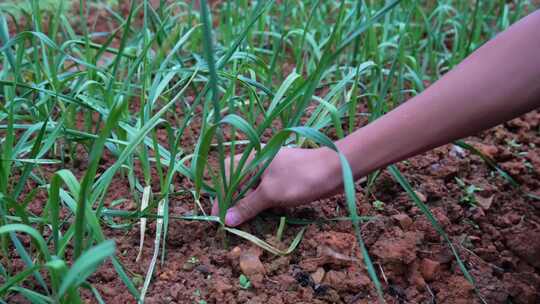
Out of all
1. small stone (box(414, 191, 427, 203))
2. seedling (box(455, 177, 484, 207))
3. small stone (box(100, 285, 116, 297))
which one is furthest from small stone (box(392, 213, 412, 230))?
small stone (box(100, 285, 116, 297))

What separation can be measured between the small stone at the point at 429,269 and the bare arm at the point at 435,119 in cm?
26

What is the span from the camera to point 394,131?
3.59 feet

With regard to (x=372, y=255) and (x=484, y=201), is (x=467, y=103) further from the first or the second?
(x=484, y=201)

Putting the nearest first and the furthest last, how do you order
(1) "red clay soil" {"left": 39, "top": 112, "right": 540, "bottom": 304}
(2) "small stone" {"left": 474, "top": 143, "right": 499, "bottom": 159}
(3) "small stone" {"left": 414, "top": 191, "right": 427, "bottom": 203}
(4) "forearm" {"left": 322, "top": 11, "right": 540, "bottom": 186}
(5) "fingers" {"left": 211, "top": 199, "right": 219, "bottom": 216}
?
(4) "forearm" {"left": 322, "top": 11, "right": 540, "bottom": 186} < (1) "red clay soil" {"left": 39, "top": 112, "right": 540, "bottom": 304} < (5) "fingers" {"left": 211, "top": 199, "right": 219, "bottom": 216} < (3) "small stone" {"left": 414, "top": 191, "right": 427, "bottom": 203} < (2) "small stone" {"left": 474, "top": 143, "right": 499, "bottom": 159}

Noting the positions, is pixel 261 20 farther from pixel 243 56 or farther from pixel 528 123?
pixel 528 123

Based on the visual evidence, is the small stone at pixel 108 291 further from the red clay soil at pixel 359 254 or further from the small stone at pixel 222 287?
the small stone at pixel 222 287

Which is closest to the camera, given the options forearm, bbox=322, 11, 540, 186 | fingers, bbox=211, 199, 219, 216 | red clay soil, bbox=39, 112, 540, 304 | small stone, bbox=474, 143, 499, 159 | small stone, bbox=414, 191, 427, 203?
forearm, bbox=322, 11, 540, 186

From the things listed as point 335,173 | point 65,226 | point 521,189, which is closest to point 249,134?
point 335,173

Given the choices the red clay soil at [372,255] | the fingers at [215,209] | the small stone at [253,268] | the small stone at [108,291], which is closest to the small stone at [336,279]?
the red clay soil at [372,255]

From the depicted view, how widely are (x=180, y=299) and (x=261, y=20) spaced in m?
0.98

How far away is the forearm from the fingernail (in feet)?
0.81

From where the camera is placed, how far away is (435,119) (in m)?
1.07

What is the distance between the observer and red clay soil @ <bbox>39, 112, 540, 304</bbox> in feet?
3.72

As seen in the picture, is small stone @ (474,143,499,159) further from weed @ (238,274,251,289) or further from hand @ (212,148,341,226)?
weed @ (238,274,251,289)
